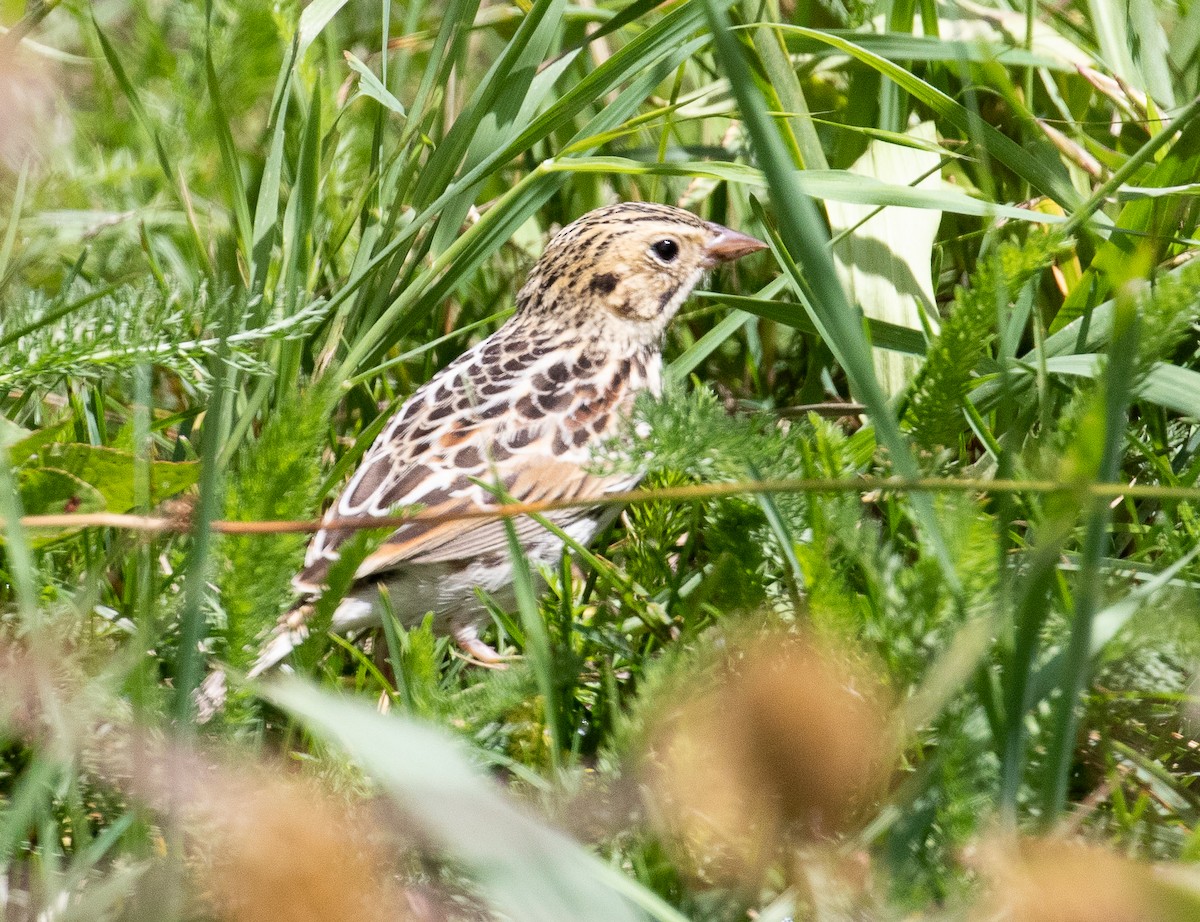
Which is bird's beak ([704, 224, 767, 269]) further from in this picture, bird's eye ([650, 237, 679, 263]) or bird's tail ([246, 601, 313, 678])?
bird's tail ([246, 601, 313, 678])

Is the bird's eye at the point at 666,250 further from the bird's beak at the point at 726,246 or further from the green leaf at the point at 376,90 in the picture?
the green leaf at the point at 376,90

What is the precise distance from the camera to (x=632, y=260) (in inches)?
177

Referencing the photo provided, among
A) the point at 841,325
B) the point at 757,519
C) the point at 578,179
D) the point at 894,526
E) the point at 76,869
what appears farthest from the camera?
the point at 578,179

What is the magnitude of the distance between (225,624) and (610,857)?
75 cm

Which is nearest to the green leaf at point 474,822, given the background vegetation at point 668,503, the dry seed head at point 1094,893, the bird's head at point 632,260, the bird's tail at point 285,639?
the background vegetation at point 668,503

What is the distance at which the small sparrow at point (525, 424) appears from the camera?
3.68m

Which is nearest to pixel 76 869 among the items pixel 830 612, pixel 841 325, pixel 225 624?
pixel 225 624

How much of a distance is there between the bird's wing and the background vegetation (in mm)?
228

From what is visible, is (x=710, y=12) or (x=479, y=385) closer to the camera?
(x=710, y=12)

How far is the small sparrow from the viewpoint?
3.68 m

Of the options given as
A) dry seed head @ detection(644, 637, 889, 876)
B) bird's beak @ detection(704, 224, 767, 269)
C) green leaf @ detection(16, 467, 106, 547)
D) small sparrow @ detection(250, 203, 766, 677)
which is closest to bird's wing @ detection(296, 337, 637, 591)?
small sparrow @ detection(250, 203, 766, 677)

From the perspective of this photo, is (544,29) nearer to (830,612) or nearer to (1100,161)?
(1100,161)

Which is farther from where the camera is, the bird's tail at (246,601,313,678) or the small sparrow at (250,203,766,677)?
the small sparrow at (250,203,766,677)

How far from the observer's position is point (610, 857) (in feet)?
7.43
